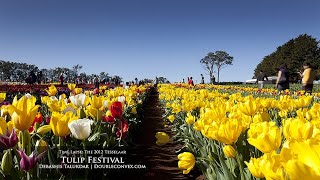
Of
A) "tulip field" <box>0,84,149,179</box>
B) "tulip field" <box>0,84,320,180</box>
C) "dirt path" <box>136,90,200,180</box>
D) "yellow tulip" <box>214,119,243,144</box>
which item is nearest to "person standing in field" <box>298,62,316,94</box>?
"dirt path" <box>136,90,200,180</box>

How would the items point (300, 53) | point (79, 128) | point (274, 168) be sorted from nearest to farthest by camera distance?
point (274, 168), point (79, 128), point (300, 53)

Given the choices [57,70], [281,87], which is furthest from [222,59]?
[281,87]

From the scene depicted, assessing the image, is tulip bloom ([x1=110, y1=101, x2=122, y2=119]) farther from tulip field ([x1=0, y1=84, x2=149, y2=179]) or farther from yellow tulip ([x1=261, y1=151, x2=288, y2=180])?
yellow tulip ([x1=261, y1=151, x2=288, y2=180])

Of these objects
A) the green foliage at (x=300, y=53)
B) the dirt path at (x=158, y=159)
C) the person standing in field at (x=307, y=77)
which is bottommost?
the dirt path at (x=158, y=159)

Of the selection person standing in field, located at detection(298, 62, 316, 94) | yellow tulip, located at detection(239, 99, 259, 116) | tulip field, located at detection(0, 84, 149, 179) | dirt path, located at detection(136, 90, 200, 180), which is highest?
person standing in field, located at detection(298, 62, 316, 94)

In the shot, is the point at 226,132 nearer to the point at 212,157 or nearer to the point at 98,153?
the point at 212,157

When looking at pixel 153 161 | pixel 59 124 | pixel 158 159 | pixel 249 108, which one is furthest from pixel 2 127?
pixel 158 159

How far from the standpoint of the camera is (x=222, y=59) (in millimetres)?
90188

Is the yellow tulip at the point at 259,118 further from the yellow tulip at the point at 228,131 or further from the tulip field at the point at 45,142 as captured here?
the tulip field at the point at 45,142

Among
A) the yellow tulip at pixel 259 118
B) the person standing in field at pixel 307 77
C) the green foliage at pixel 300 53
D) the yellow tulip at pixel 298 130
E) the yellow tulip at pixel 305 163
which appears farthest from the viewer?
the green foliage at pixel 300 53

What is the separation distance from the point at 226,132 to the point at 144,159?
354 centimetres

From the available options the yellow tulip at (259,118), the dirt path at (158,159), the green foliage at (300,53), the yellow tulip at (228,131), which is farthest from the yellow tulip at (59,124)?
the green foliage at (300,53)

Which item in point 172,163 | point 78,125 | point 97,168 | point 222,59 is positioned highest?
point 222,59

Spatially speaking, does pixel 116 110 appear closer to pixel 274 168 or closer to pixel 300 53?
pixel 274 168
